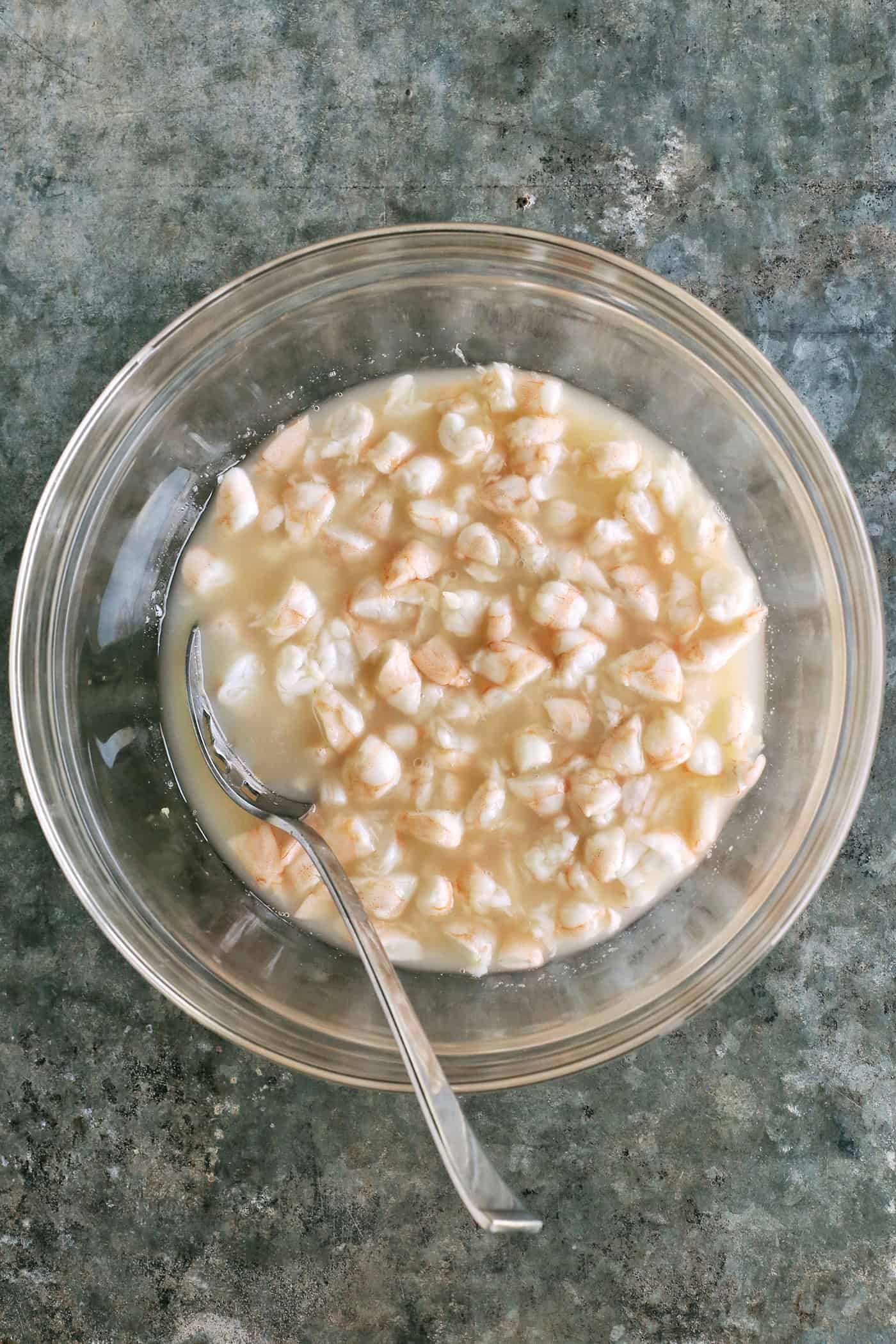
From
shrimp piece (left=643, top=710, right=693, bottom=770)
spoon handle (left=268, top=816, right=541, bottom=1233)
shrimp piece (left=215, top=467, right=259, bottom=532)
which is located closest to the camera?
spoon handle (left=268, top=816, right=541, bottom=1233)

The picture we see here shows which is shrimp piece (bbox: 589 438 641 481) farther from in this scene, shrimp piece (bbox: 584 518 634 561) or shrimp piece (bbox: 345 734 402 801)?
shrimp piece (bbox: 345 734 402 801)

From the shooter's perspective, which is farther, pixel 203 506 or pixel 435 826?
pixel 203 506

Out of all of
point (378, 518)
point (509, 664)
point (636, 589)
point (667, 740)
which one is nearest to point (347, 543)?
point (378, 518)

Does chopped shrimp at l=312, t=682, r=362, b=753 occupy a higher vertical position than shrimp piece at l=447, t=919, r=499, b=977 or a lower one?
higher

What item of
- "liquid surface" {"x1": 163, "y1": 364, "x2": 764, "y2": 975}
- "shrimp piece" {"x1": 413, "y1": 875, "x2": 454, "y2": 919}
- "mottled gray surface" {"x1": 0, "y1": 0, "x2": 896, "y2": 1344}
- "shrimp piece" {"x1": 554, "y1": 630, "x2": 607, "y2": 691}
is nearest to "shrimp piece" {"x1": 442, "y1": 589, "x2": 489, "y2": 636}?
"liquid surface" {"x1": 163, "y1": 364, "x2": 764, "y2": 975}

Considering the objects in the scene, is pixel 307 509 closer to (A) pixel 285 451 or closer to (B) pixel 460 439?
(A) pixel 285 451

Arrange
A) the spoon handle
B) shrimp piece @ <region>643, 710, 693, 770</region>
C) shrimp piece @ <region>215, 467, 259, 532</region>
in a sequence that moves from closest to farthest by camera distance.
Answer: the spoon handle
shrimp piece @ <region>643, 710, 693, 770</region>
shrimp piece @ <region>215, 467, 259, 532</region>
